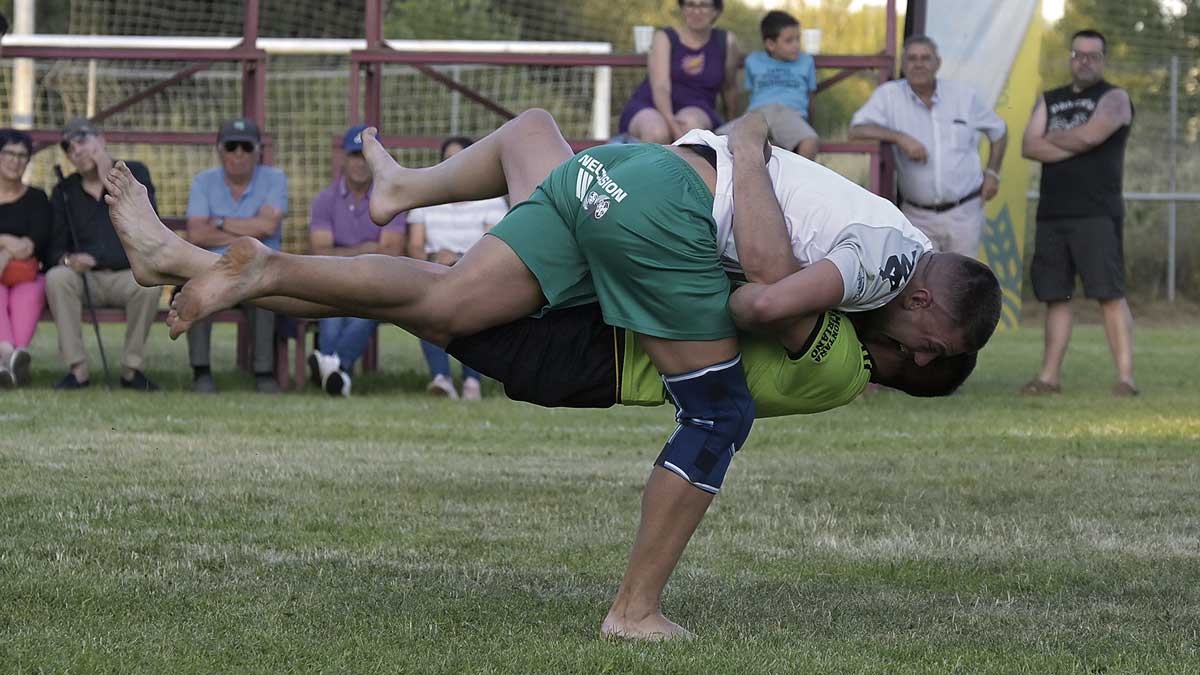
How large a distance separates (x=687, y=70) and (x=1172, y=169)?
48.1 feet

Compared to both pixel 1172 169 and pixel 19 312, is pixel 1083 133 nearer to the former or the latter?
pixel 19 312

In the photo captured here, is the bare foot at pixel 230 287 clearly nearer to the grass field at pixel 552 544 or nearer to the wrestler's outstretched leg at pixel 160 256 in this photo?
the wrestler's outstretched leg at pixel 160 256

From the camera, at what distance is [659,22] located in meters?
33.0

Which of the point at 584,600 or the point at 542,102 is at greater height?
the point at 542,102

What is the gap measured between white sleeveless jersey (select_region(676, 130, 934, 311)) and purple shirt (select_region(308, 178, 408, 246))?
7.39 m

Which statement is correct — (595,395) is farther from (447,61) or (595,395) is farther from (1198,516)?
(447,61)

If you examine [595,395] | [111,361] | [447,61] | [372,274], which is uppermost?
[447,61]

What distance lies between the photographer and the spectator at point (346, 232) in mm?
11438

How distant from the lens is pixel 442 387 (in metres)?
11.4

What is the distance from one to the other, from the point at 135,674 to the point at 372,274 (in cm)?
121

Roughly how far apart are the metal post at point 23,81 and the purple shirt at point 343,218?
24.1 feet

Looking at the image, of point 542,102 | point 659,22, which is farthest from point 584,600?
point 659,22

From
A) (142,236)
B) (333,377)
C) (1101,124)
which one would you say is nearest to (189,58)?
(333,377)

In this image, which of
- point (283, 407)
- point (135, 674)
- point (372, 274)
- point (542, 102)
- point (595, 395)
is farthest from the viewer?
point (542, 102)
